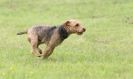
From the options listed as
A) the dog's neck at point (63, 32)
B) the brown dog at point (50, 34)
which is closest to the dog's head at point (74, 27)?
the brown dog at point (50, 34)

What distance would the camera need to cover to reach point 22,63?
13.0 meters

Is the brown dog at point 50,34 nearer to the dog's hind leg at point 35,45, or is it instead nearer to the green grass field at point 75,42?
the dog's hind leg at point 35,45

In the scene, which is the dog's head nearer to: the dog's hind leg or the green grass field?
the green grass field

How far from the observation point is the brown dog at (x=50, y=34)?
13.4 meters

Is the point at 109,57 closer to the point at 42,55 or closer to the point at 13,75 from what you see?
the point at 42,55

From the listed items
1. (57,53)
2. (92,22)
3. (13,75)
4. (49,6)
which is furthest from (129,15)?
(13,75)

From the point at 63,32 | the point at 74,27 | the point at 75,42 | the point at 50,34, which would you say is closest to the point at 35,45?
the point at 50,34

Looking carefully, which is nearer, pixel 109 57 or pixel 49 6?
pixel 109 57

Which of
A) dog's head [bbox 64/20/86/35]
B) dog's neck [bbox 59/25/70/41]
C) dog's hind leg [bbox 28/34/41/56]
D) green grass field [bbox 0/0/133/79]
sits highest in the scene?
dog's head [bbox 64/20/86/35]

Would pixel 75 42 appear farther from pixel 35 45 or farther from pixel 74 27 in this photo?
pixel 74 27

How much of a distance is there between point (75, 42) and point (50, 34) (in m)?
4.49

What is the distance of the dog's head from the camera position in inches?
519

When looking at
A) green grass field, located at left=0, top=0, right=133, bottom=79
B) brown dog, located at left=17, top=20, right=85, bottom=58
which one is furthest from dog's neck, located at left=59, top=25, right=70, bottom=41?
green grass field, located at left=0, top=0, right=133, bottom=79

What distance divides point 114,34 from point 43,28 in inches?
282
